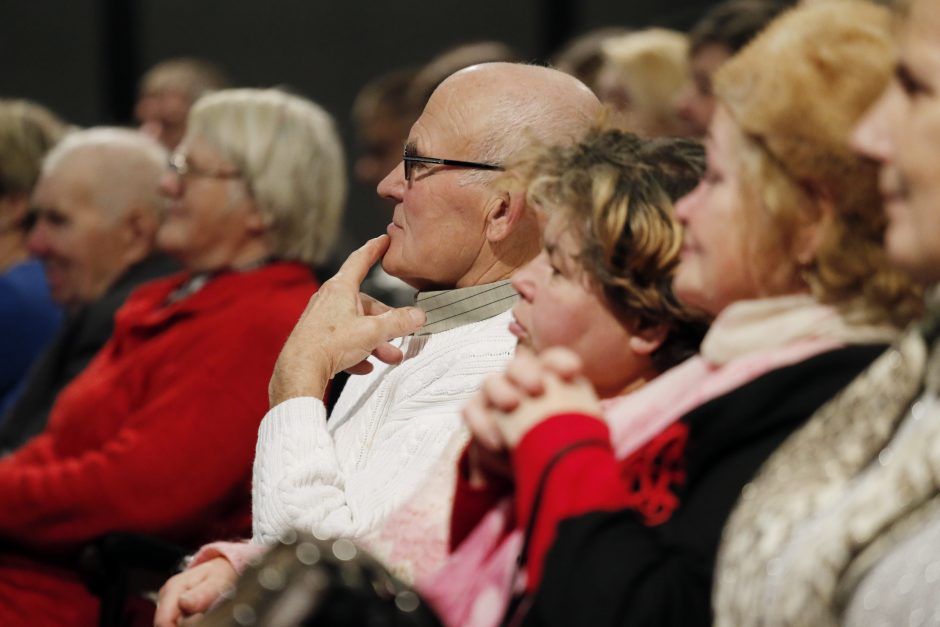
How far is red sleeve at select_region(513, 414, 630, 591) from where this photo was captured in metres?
1.38

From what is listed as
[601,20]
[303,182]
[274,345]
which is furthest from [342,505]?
[601,20]

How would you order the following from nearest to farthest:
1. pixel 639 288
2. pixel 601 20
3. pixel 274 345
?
pixel 639 288, pixel 274 345, pixel 601 20

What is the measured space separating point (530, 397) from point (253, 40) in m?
5.78

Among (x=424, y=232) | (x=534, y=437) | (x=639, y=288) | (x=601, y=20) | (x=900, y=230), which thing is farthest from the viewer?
(x=601, y=20)

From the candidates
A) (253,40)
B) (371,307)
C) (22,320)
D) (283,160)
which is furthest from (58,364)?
(253,40)

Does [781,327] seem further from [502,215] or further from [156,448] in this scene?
[156,448]

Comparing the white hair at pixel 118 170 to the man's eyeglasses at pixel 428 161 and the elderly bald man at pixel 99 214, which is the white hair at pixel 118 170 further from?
the man's eyeglasses at pixel 428 161

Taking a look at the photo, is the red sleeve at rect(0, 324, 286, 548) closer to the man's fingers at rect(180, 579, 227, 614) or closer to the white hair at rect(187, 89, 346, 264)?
the white hair at rect(187, 89, 346, 264)

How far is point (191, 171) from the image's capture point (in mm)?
3516

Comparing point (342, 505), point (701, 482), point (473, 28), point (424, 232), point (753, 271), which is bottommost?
Result: point (473, 28)

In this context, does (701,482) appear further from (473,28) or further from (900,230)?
(473,28)

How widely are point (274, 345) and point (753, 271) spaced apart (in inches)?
69.9

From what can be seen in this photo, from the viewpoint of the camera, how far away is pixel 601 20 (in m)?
6.42

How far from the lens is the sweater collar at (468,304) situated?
2285 mm
